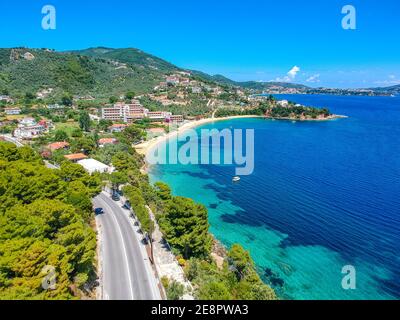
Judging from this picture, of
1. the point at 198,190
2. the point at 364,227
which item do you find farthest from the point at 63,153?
the point at 364,227

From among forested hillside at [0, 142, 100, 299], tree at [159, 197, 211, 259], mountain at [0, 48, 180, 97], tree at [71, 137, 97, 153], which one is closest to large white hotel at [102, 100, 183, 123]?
mountain at [0, 48, 180, 97]

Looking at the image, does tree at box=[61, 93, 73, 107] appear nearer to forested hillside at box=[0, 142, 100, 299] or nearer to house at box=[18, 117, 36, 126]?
house at box=[18, 117, 36, 126]

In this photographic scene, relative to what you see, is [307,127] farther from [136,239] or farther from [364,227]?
[136,239]

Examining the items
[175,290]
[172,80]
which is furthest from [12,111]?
[172,80]

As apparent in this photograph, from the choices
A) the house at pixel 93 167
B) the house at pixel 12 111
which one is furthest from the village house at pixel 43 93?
the house at pixel 93 167

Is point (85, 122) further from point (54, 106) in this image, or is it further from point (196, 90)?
point (196, 90)

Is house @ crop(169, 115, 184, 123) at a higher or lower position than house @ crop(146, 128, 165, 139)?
higher
